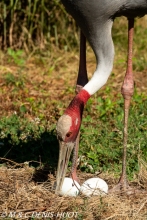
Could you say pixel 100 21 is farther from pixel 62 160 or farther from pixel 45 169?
pixel 45 169

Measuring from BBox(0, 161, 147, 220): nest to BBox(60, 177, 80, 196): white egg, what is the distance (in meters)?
0.11

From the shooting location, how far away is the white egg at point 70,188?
6.28m

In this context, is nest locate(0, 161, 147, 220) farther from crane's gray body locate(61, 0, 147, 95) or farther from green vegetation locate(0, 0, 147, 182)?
crane's gray body locate(61, 0, 147, 95)

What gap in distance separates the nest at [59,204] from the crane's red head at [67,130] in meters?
0.25

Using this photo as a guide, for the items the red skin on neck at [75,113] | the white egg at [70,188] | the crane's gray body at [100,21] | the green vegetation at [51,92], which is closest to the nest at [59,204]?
the white egg at [70,188]

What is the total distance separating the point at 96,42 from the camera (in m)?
6.65

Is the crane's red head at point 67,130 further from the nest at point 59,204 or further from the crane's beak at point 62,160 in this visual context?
the nest at point 59,204

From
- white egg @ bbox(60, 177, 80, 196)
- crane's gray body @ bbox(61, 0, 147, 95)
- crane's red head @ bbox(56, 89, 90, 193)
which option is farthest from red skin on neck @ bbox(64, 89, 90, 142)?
white egg @ bbox(60, 177, 80, 196)

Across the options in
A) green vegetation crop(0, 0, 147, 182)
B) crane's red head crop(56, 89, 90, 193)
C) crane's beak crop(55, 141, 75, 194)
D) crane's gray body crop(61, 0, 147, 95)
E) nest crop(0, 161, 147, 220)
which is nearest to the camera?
nest crop(0, 161, 147, 220)

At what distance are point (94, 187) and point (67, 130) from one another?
65 cm

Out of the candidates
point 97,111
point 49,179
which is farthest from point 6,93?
point 49,179

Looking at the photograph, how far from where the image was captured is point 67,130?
20.3 feet

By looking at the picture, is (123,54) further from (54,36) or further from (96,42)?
(96,42)

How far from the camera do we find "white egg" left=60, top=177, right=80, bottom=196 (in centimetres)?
628
